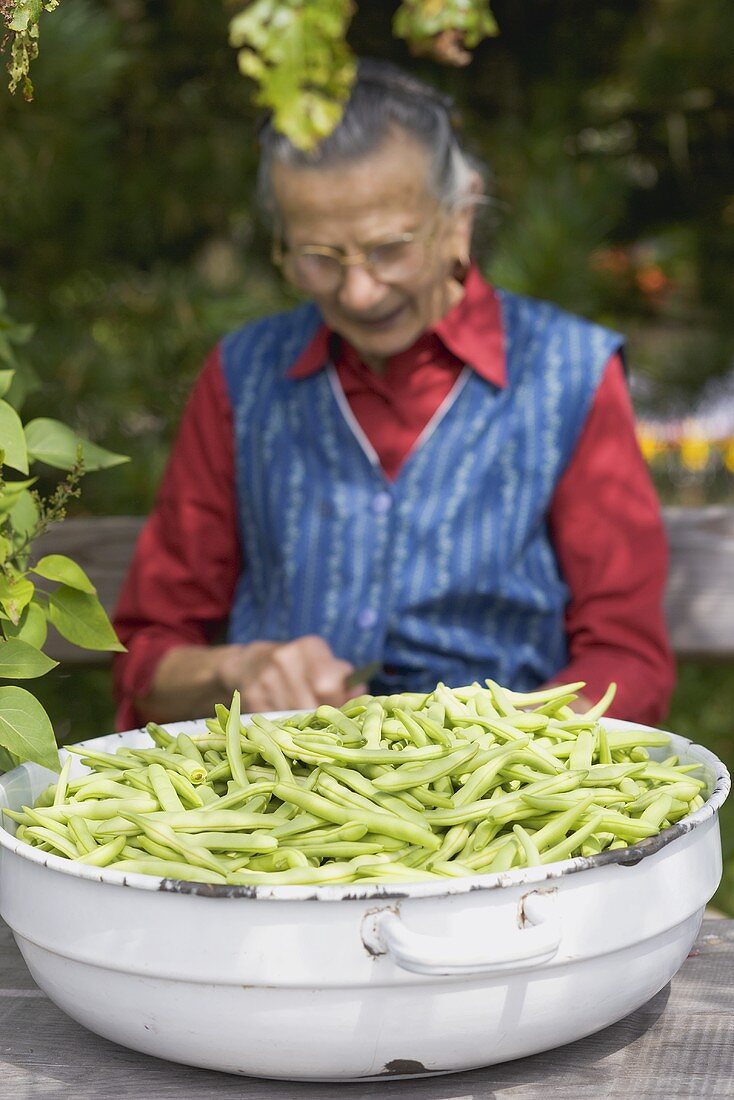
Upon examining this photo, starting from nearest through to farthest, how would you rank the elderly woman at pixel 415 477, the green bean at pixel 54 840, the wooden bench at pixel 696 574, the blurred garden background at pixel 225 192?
the green bean at pixel 54 840
the elderly woman at pixel 415 477
the wooden bench at pixel 696 574
the blurred garden background at pixel 225 192

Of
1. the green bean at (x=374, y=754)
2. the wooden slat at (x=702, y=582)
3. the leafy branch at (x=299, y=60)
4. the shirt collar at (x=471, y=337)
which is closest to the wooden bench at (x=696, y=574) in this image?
the wooden slat at (x=702, y=582)

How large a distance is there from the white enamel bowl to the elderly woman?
903mm

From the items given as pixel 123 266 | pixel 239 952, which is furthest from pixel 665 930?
pixel 123 266

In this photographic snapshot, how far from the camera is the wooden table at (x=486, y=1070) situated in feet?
2.74

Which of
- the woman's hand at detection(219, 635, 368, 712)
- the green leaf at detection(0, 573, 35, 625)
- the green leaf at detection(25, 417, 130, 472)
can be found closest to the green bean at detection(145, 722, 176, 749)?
the green leaf at detection(0, 573, 35, 625)

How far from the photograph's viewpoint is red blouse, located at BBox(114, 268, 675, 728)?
1839mm

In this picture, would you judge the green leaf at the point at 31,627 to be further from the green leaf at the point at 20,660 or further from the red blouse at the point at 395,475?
the red blouse at the point at 395,475

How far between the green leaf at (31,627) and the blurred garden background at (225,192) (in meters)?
1.36

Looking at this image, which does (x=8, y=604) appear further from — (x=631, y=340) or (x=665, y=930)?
(x=631, y=340)

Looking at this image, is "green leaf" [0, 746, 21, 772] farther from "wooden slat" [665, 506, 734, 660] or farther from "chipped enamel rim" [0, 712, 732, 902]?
"wooden slat" [665, 506, 734, 660]

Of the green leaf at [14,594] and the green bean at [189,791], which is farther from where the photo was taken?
the green leaf at [14,594]

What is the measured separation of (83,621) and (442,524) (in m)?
0.85

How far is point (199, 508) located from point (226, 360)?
24 centimetres

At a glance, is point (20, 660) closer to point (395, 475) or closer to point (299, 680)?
point (299, 680)
